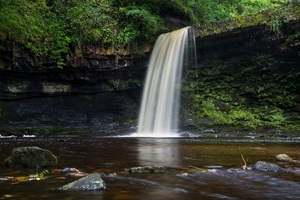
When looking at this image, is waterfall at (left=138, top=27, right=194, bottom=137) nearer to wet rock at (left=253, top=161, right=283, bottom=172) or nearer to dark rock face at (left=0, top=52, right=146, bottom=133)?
dark rock face at (left=0, top=52, right=146, bottom=133)

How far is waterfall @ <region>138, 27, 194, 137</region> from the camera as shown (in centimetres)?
1897

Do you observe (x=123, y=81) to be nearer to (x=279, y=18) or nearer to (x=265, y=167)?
(x=279, y=18)

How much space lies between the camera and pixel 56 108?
723 inches

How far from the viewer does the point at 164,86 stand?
63.7 feet

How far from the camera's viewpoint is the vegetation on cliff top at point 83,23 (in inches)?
663

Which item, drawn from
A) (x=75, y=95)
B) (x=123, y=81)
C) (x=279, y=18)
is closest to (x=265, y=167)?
(x=279, y=18)

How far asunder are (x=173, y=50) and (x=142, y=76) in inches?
96.2

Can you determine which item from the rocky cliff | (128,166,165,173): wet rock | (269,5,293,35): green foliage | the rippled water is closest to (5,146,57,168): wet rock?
the rippled water

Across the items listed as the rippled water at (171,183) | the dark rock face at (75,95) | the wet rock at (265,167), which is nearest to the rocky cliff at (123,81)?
the dark rock face at (75,95)

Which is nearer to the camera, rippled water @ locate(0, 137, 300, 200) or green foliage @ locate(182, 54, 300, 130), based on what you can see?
rippled water @ locate(0, 137, 300, 200)

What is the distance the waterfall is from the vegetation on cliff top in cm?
111

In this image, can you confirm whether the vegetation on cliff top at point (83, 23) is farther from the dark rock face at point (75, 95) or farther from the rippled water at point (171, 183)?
the rippled water at point (171, 183)

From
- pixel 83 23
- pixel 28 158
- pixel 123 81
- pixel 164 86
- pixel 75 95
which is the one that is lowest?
pixel 28 158

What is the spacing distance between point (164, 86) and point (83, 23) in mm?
5854
